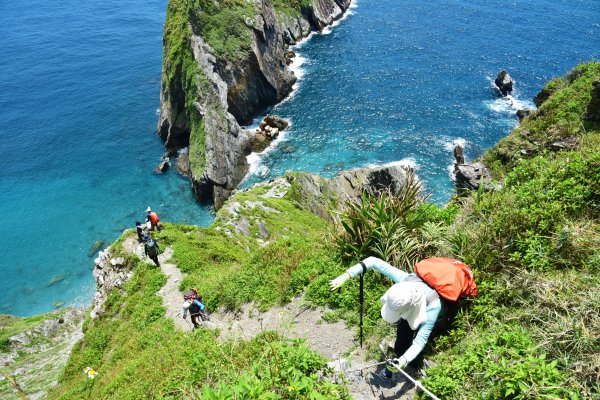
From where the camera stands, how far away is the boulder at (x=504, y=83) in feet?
181

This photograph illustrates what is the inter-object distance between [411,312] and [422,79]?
62.4m

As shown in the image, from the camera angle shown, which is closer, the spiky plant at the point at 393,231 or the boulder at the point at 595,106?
the spiky plant at the point at 393,231

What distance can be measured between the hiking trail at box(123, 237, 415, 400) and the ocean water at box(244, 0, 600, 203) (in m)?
30.1

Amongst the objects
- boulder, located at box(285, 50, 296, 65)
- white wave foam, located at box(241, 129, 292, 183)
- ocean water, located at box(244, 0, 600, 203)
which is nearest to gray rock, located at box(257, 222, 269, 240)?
ocean water, located at box(244, 0, 600, 203)

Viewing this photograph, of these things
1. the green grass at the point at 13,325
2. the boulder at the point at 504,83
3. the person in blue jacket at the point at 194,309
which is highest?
the boulder at the point at 504,83

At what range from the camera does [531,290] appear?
7.65 m

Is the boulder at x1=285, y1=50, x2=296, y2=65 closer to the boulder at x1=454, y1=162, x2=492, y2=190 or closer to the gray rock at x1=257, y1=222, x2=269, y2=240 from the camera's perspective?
the boulder at x1=454, y1=162, x2=492, y2=190

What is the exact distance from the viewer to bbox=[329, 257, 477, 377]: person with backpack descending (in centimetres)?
665

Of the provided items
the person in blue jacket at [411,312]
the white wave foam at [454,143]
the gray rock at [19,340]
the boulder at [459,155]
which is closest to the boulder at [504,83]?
the white wave foam at [454,143]

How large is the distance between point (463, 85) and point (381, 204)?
5659cm

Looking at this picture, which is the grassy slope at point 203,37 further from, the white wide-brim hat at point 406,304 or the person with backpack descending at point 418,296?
the white wide-brim hat at point 406,304

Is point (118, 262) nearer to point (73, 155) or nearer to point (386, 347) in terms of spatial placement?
point (386, 347)

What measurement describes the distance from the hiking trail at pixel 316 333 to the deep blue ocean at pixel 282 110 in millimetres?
29564

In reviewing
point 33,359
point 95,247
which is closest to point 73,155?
point 95,247
